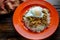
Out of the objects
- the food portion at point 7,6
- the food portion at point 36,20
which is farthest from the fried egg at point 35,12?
the food portion at point 7,6

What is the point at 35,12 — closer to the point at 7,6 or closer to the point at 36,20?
the point at 36,20

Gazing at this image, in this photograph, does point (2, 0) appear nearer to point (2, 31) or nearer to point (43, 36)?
point (2, 31)

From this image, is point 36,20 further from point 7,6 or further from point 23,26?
point 7,6

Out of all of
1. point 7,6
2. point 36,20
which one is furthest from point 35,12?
point 7,6

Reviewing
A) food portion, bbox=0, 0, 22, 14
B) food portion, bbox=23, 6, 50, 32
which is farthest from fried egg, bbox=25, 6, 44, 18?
food portion, bbox=0, 0, 22, 14

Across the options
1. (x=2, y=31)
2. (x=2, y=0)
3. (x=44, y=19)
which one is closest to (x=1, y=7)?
(x=2, y=0)
